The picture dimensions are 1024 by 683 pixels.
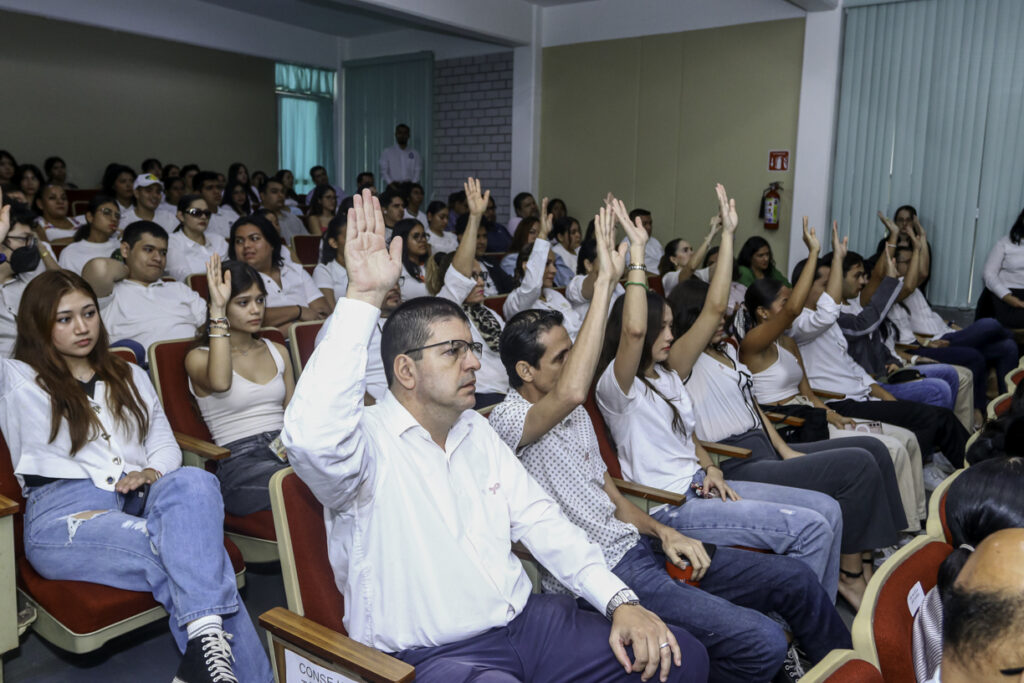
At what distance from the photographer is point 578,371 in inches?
71.2

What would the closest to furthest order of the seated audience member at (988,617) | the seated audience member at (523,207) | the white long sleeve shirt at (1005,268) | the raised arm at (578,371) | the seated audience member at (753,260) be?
the seated audience member at (988,617) → the raised arm at (578,371) → the white long sleeve shirt at (1005,268) → the seated audience member at (753,260) → the seated audience member at (523,207)

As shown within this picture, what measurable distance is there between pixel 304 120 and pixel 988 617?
35.4 ft

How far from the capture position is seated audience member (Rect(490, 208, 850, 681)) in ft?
5.98

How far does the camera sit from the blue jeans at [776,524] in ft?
7.32

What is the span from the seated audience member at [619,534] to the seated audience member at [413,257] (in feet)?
7.16

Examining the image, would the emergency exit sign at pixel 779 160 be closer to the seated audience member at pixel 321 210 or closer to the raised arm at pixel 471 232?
the seated audience member at pixel 321 210

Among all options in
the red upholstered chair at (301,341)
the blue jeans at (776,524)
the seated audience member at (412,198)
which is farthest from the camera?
the seated audience member at (412,198)

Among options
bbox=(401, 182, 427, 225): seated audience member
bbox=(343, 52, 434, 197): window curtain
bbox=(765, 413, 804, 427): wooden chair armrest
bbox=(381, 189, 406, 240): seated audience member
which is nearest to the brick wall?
bbox=(343, 52, 434, 197): window curtain

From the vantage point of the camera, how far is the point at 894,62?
6418 mm

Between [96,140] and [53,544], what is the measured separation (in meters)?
8.02

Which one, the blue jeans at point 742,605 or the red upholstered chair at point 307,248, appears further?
the red upholstered chair at point 307,248

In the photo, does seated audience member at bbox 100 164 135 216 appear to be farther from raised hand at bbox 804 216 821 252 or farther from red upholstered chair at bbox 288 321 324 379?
raised hand at bbox 804 216 821 252

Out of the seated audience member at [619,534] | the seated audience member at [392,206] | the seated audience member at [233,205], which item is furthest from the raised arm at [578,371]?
the seated audience member at [233,205]

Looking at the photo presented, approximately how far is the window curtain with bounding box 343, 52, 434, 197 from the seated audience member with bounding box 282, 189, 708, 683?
8373 mm
